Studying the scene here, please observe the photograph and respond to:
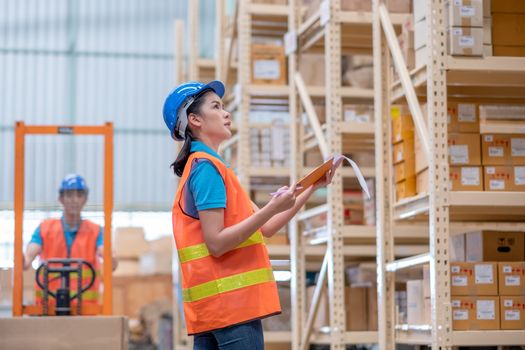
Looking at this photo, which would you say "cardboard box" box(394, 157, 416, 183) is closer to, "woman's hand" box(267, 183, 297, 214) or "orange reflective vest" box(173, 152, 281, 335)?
"orange reflective vest" box(173, 152, 281, 335)

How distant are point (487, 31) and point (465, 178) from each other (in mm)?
886

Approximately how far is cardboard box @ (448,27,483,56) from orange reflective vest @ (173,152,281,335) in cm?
236

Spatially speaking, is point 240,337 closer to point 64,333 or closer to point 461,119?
point 461,119

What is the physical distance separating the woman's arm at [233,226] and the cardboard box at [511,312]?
2.56 metres

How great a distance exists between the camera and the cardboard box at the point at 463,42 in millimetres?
5902

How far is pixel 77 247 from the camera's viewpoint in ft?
29.0

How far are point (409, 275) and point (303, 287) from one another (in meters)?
1.03

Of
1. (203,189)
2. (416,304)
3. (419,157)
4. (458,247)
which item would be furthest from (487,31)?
(203,189)

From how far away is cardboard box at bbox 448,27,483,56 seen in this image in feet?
19.4

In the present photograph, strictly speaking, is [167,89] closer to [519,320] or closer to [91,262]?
[91,262]

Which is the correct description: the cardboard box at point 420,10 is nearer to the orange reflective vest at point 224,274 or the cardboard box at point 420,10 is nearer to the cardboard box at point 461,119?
the cardboard box at point 461,119

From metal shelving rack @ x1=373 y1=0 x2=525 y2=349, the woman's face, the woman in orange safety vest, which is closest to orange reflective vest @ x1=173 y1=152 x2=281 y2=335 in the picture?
the woman in orange safety vest

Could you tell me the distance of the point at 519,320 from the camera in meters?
5.98

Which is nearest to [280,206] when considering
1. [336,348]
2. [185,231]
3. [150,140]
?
[185,231]
